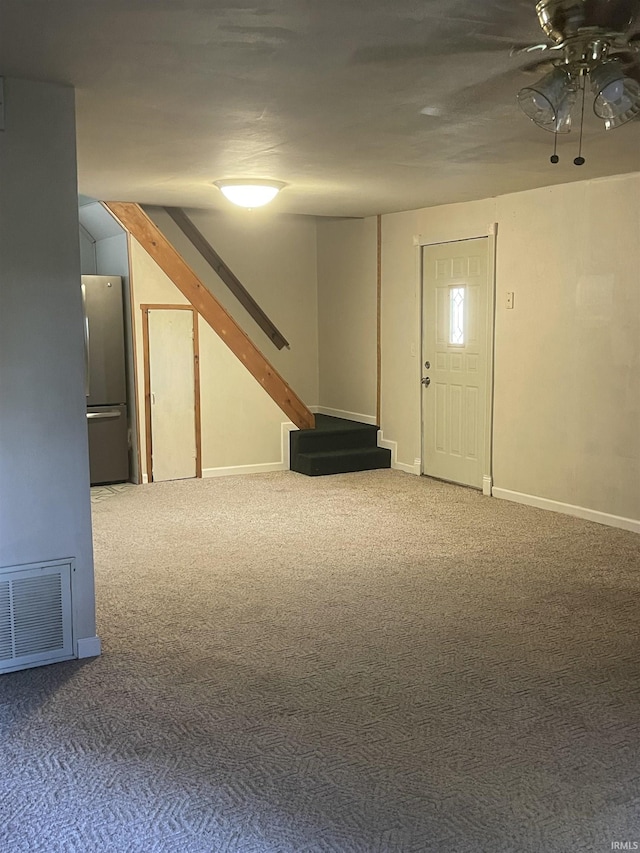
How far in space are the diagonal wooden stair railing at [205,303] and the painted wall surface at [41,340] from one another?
3371mm

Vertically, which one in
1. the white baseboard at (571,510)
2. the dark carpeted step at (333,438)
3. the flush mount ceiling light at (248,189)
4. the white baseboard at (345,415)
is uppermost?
the flush mount ceiling light at (248,189)

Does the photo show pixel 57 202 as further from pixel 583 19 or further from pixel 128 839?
pixel 128 839

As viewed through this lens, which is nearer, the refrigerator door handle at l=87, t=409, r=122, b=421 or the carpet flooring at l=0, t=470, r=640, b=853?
the carpet flooring at l=0, t=470, r=640, b=853

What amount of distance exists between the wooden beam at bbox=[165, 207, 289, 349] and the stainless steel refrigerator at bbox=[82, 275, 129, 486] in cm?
140

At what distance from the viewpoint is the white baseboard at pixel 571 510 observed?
536cm

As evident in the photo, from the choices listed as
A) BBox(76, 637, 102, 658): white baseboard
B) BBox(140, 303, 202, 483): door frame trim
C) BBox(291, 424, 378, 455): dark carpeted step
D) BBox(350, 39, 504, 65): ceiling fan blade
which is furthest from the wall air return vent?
BBox(291, 424, 378, 455): dark carpeted step

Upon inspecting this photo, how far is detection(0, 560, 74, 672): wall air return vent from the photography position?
3246 mm

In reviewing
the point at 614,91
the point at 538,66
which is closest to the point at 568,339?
the point at 538,66

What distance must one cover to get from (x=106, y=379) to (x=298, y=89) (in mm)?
4071

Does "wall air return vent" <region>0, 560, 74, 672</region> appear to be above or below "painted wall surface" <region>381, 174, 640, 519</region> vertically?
below

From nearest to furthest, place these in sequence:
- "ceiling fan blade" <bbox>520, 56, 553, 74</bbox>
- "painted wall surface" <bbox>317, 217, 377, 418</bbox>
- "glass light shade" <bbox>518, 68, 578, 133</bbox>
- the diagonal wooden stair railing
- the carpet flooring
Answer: the carpet flooring < "glass light shade" <bbox>518, 68, 578, 133</bbox> < "ceiling fan blade" <bbox>520, 56, 553, 74</bbox> < the diagonal wooden stair railing < "painted wall surface" <bbox>317, 217, 377, 418</bbox>

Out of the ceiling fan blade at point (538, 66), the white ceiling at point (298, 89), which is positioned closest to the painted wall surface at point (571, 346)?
the white ceiling at point (298, 89)

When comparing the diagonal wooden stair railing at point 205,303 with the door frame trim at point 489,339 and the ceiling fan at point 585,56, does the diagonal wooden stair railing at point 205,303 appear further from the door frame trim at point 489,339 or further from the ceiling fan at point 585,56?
the ceiling fan at point 585,56

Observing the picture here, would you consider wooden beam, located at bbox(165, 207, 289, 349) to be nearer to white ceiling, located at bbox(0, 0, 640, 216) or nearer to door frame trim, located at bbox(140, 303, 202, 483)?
door frame trim, located at bbox(140, 303, 202, 483)
